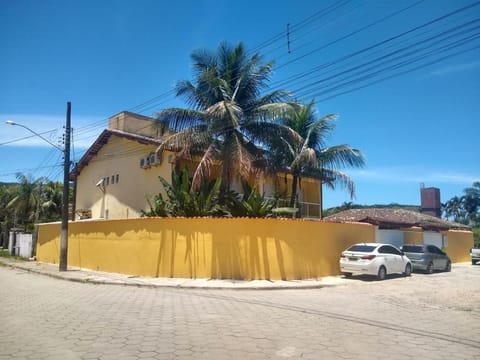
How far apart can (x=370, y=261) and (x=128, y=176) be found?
14258mm

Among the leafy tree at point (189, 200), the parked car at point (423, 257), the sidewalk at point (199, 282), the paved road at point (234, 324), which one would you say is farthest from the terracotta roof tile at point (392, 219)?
the paved road at point (234, 324)

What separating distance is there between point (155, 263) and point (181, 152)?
512 centimetres

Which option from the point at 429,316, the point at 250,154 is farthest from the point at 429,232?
the point at 429,316

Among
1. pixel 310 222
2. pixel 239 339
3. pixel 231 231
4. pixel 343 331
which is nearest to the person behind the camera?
pixel 239 339

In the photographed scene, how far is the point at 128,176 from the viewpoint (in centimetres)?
2483

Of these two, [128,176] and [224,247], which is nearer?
[224,247]

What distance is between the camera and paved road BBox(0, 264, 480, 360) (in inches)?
257

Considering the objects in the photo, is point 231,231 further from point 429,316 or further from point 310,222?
point 429,316

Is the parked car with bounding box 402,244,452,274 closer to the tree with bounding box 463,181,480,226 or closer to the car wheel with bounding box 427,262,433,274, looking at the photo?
the car wheel with bounding box 427,262,433,274

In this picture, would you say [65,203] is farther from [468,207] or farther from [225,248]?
[468,207]

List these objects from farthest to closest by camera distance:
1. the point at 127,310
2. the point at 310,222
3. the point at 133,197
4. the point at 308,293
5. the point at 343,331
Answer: the point at 133,197 < the point at 310,222 < the point at 308,293 < the point at 127,310 < the point at 343,331

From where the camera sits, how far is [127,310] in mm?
10031

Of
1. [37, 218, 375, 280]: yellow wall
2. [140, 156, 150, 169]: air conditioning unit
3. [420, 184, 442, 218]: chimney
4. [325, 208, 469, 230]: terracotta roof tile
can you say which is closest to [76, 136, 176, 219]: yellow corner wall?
[140, 156, 150, 169]: air conditioning unit

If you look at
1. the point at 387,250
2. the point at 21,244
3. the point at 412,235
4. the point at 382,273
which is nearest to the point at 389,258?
the point at 387,250
